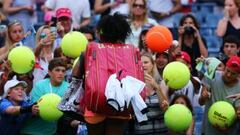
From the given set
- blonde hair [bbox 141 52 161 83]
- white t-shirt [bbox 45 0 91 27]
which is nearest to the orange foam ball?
blonde hair [bbox 141 52 161 83]

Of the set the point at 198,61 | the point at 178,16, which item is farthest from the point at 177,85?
the point at 178,16

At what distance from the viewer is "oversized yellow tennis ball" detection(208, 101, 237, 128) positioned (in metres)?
10.2

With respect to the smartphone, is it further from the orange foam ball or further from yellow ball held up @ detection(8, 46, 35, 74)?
the orange foam ball

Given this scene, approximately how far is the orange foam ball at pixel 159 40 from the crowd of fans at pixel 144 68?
0.15 meters

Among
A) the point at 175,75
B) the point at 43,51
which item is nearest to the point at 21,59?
the point at 43,51

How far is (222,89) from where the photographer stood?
1070 centimetres

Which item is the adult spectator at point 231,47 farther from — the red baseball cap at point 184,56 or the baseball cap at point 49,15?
the baseball cap at point 49,15

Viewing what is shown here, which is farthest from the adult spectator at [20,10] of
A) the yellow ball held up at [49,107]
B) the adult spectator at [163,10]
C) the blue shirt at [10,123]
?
the yellow ball held up at [49,107]

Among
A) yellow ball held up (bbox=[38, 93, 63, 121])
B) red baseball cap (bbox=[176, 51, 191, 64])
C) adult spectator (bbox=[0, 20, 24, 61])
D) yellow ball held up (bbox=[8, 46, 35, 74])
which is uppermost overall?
adult spectator (bbox=[0, 20, 24, 61])

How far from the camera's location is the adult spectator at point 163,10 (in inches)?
541

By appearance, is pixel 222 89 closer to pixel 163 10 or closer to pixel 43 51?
pixel 43 51

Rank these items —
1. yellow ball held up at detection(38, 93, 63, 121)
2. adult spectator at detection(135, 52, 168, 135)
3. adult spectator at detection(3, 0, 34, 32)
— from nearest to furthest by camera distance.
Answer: yellow ball held up at detection(38, 93, 63, 121) → adult spectator at detection(135, 52, 168, 135) → adult spectator at detection(3, 0, 34, 32)

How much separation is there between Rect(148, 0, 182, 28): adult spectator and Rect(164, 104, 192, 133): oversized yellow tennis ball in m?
3.79

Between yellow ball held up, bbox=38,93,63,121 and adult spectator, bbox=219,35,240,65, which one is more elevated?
adult spectator, bbox=219,35,240,65
